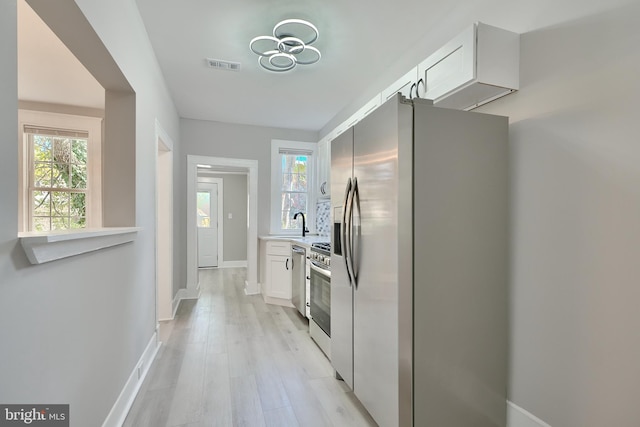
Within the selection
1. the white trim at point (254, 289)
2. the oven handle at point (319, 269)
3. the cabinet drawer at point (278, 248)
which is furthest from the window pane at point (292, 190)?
the oven handle at point (319, 269)

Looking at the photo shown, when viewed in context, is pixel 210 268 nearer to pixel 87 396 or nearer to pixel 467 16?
pixel 87 396

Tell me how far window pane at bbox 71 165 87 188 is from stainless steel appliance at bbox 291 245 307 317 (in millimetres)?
2732

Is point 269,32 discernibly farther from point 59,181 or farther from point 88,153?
point 59,181

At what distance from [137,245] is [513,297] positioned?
8.22 ft

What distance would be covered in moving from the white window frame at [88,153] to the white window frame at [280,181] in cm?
229

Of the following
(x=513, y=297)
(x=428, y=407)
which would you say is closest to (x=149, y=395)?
(x=428, y=407)

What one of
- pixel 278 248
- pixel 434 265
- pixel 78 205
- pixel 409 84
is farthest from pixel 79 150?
pixel 434 265

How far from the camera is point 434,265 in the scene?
147 centimetres

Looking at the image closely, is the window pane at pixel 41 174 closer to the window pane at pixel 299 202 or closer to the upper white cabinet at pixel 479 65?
the window pane at pixel 299 202

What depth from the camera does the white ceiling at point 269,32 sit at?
1.94 meters

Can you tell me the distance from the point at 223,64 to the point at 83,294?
2.30m

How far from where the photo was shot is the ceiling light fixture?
215 cm

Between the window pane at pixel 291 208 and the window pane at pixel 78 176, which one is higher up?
the window pane at pixel 78 176
